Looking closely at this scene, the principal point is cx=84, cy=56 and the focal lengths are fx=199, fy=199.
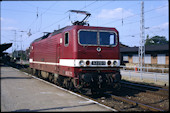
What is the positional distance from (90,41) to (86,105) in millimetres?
3369

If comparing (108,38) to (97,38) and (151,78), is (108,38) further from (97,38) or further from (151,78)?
(151,78)

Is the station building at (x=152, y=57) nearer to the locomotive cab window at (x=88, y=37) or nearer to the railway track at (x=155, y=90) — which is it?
the railway track at (x=155, y=90)

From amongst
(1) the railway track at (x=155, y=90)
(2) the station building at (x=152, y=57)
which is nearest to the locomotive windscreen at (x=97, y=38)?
(1) the railway track at (x=155, y=90)

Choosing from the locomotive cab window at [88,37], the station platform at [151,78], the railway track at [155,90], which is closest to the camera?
the locomotive cab window at [88,37]

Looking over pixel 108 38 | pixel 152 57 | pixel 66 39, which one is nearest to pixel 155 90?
pixel 108 38

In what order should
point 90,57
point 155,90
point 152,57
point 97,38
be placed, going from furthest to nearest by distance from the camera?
point 152,57, point 155,90, point 97,38, point 90,57

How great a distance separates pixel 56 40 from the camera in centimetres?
1217

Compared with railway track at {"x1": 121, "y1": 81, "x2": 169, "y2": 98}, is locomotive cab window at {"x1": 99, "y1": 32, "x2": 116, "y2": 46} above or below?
above

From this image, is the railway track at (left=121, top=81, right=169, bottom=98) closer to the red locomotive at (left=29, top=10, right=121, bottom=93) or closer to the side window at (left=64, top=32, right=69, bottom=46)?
the red locomotive at (left=29, top=10, right=121, bottom=93)

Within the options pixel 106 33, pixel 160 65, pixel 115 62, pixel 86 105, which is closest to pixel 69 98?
pixel 86 105

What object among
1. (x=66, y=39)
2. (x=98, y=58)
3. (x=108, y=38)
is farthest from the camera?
(x=66, y=39)

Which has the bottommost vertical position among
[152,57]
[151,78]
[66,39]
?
[151,78]

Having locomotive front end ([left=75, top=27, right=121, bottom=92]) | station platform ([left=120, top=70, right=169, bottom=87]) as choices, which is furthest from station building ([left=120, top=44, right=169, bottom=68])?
locomotive front end ([left=75, top=27, right=121, bottom=92])

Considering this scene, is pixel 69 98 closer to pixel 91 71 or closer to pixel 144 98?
pixel 91 71
